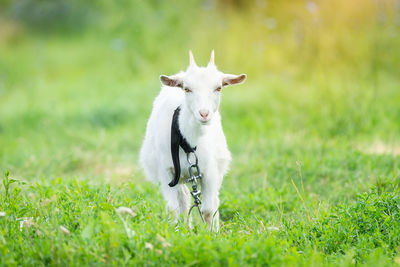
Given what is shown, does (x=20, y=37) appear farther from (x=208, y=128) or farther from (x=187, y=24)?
(x=208, y=128)

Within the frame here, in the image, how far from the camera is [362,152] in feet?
20.3

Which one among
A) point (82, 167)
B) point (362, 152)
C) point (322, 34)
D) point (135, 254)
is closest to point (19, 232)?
point (135, 254)

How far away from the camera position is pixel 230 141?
24.9 ft

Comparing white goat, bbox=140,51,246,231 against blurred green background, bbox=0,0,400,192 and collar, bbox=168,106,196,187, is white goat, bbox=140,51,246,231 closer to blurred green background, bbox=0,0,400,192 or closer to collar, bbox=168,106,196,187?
collar, bbox=168,106,196,187

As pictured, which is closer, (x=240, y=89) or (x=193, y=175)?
(x=193, y=175)

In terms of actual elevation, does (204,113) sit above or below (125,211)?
above

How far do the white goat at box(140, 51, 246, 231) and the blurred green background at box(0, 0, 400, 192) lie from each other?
1719mm

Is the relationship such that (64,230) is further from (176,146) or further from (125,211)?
(176,146)

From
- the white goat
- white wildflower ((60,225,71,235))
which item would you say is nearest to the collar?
the white goat

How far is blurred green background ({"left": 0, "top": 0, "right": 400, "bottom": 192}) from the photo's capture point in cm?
670

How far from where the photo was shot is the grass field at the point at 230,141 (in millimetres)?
3219

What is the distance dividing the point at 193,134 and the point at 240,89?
20.6 feet

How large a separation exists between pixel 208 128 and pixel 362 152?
117 inches

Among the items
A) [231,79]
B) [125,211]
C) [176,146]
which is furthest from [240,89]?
[125,211]
